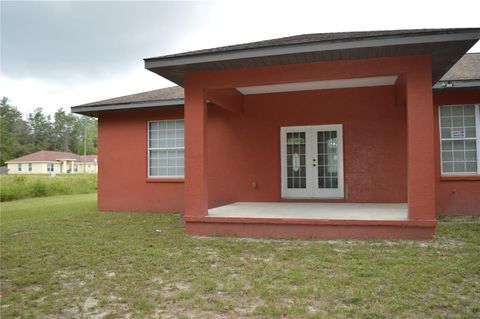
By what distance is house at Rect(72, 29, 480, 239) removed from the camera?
5906mm

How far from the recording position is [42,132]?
68.4 metres

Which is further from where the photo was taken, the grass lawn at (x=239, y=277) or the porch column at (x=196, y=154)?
the porch column at (x=196, y=154)

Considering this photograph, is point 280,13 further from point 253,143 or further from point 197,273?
point 197,273

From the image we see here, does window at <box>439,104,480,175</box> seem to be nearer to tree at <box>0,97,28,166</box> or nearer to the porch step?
the porch step

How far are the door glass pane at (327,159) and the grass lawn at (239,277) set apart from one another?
2.95m

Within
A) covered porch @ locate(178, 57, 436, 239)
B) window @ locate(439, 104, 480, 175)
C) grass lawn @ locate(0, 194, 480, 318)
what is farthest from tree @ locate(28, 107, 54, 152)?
window @ locate(439, 104, 480, 175)

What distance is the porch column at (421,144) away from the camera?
19.1 ft

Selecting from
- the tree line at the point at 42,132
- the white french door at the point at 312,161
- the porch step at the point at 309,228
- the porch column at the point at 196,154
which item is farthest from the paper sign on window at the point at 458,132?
the tree line at the point at 42,132

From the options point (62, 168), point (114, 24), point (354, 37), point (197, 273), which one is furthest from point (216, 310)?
point (62, 168)

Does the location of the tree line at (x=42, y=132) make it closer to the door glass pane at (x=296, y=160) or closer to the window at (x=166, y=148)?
the window at (x=166, y=148)

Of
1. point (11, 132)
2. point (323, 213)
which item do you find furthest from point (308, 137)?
point (11, 132)

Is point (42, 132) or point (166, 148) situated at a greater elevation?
point (42, 132)

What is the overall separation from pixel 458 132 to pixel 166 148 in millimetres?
7213

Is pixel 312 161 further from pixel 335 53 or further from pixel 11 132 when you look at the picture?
pixel 11 132
